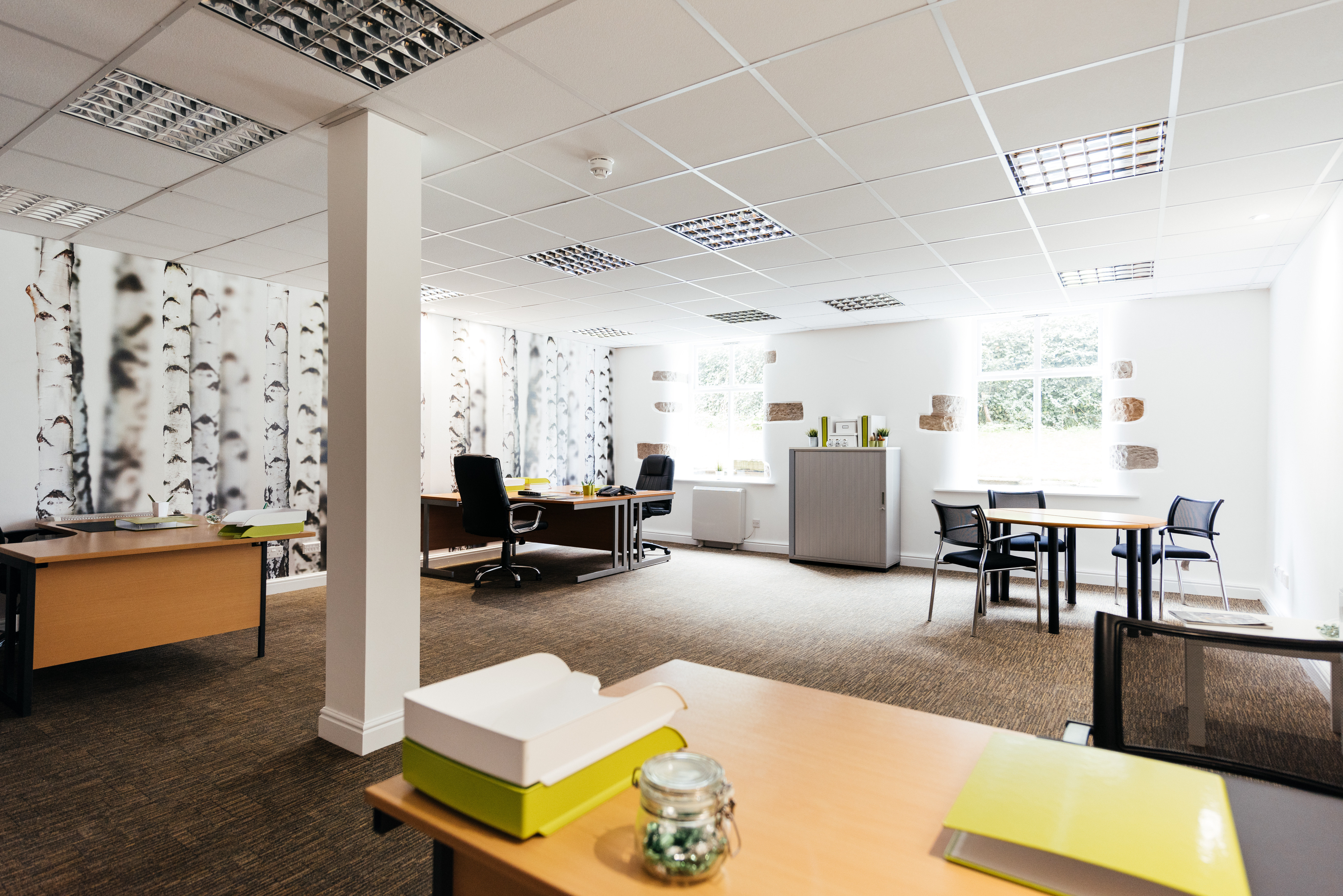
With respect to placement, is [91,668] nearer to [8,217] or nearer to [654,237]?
[8,217]

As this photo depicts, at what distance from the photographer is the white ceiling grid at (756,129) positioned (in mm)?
2209

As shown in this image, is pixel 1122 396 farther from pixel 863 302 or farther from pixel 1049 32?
pixel 1049 32

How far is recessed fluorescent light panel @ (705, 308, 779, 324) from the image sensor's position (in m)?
6.76

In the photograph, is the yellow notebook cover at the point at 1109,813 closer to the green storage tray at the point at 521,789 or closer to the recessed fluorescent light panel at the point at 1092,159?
the green storage tray at the point at 521,789

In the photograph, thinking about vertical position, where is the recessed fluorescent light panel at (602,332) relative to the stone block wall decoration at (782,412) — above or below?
above

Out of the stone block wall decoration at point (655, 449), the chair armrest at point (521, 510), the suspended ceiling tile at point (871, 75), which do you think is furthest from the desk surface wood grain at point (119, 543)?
the stone block wall decoration at point (655, 449)

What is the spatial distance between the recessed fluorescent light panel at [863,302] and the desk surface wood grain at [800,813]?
532cm

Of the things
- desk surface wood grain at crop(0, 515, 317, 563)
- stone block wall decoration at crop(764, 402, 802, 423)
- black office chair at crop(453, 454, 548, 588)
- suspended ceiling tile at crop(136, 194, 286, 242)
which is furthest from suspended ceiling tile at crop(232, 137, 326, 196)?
stone block wall decoration at crop(764, 402, 802, 423)

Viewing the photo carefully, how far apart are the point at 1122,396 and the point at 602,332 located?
5.24 meters

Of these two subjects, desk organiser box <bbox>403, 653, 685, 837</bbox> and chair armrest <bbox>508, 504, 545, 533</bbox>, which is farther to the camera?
chair armrest <bbox>508, 504, 545, 533</bbox>

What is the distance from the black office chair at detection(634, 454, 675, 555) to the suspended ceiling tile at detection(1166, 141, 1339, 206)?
4948mm

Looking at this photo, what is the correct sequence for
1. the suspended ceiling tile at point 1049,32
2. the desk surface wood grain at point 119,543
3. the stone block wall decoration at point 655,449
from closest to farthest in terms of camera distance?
the suspended ceiling tile at point 1049,32 < the desk surface wood grain at point 119,543 < the stone block wall decoration at point 655,449

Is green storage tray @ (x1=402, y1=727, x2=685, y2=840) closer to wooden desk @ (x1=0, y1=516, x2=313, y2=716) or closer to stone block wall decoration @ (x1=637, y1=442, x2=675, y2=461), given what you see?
wooden desk @ (x1=0, y1=516, x2=313, y2=716)

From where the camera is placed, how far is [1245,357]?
219 inches
